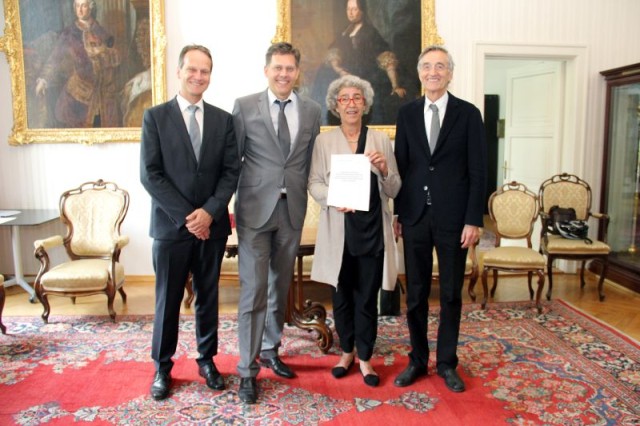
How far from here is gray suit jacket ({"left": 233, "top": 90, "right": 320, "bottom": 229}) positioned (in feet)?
9.02

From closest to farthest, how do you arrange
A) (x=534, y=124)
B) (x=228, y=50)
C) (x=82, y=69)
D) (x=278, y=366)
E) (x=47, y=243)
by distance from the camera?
(x=278, y=366)
(x=47, y=243)
(x=82, y=69)
(x=228, y=50)
(x=534, y=124)

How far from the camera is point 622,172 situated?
213 inches

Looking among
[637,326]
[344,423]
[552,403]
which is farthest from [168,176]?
[637,326]

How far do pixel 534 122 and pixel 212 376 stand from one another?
496 centimetres

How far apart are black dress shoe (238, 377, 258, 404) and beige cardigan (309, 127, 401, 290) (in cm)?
→ 64

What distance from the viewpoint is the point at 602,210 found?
554 centimetres

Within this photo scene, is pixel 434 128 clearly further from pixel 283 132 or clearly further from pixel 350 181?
pixel 283 132

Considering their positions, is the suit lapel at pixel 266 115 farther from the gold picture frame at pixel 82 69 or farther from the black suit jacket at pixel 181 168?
the gold picture frame at pixel 82 69

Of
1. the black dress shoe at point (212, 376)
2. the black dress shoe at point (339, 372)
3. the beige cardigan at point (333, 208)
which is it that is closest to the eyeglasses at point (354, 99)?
the beige cardigan at point (333, 208)

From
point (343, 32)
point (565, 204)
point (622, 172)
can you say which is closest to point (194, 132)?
point (343, 32)

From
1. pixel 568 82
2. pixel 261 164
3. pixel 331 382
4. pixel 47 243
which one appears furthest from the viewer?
pixel 568 82

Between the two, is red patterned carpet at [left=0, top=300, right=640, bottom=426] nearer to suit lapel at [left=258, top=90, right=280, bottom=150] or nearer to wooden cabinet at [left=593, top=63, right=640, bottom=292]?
suit lapel at [left=258, top=90, right=280, bottom=150]

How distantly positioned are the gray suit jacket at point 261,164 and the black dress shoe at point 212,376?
0.86 metres

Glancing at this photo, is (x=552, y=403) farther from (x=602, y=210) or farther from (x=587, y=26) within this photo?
(x=587, y=26)
